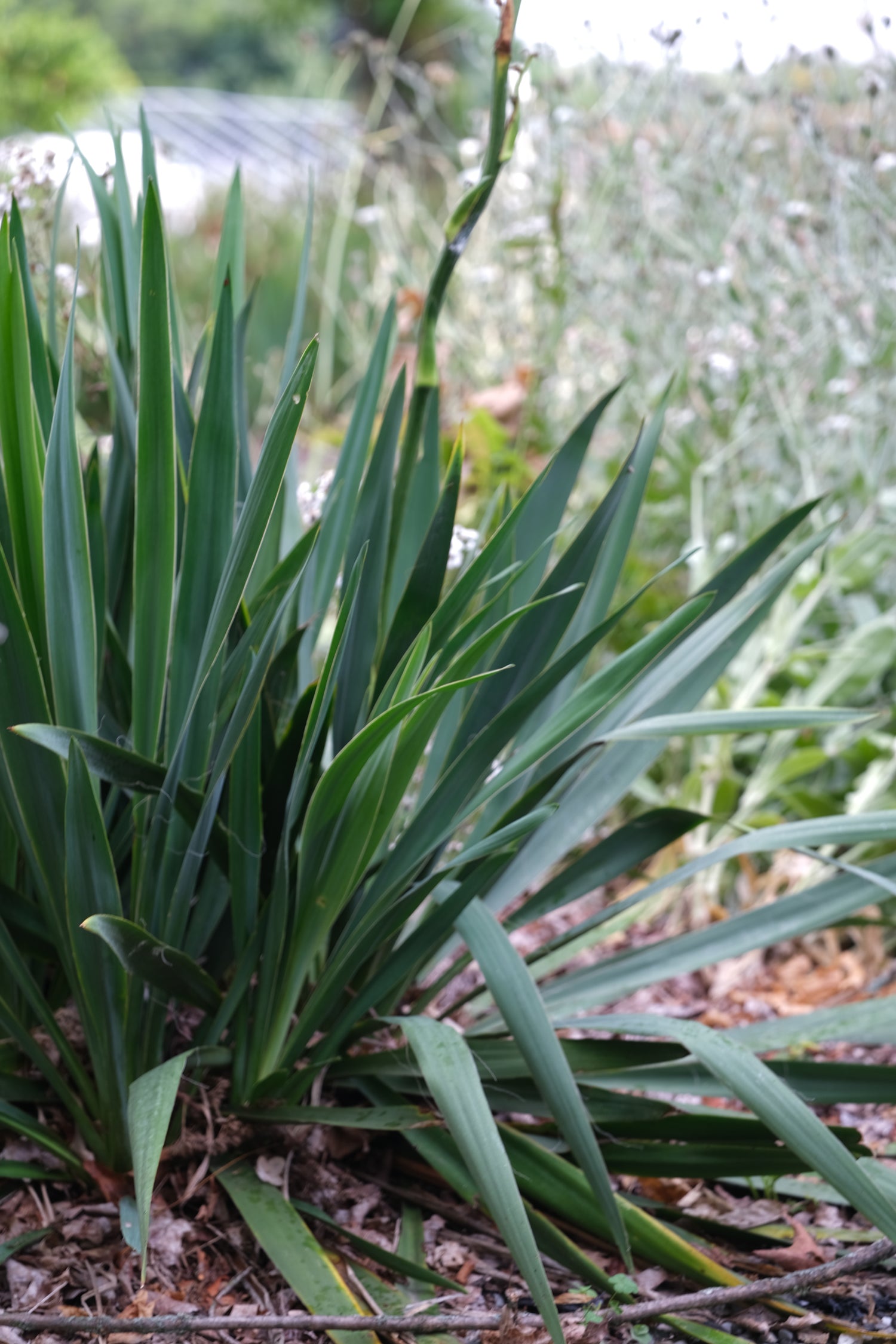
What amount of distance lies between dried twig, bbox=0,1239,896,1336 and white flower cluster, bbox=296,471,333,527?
3.31 ft

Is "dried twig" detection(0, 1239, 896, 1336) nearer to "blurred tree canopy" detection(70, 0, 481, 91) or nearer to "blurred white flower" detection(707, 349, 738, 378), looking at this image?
"blurred white flower" detection(707, 349, 738, 378)

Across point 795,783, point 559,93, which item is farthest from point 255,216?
point 795,783

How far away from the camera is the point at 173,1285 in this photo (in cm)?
108

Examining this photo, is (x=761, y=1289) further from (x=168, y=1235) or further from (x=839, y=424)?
(x=839, y=424)

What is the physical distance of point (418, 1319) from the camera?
953 millimetres

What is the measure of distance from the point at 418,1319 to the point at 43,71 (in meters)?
11.3

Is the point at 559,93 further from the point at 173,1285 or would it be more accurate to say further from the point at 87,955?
the point at 173,1285

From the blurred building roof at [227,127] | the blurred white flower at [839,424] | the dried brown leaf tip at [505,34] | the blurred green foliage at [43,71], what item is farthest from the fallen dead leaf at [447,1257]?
the blurred building roof at [227,127]

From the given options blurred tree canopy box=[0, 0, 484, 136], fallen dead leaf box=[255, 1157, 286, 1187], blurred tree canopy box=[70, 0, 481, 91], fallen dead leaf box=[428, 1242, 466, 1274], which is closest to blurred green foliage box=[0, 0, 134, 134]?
blurred tree canopy box=[0, 0, 484, 136]

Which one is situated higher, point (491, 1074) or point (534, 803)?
point (534, 803)

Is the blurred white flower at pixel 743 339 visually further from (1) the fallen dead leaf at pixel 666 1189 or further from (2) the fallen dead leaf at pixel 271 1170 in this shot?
(2) the fallen dead leaf at pixel 271 1170

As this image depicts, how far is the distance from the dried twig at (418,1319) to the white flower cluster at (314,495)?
1.01 m

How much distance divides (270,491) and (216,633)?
14cm

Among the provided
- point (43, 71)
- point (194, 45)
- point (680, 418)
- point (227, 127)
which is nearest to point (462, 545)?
point (680, 418)
